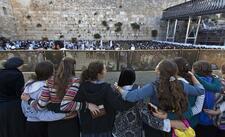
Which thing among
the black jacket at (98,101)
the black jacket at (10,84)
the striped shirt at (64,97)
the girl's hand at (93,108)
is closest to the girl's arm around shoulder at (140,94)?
the black jacket at (98,101)

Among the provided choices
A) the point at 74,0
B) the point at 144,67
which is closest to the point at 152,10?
the point at 74,0

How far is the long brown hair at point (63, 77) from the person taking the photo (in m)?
2.67

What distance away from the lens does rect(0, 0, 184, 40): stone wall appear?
22.5 metres

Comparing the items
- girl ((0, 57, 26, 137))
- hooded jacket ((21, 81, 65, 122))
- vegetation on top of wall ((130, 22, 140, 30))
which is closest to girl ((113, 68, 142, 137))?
hooded jacket ((21, 81, 65, 122))

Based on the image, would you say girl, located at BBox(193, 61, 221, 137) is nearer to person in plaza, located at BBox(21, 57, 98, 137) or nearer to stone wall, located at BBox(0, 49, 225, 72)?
person in plaza, located at BBox(21, 57, 98, 137)

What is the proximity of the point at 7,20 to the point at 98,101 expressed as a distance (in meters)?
20.5

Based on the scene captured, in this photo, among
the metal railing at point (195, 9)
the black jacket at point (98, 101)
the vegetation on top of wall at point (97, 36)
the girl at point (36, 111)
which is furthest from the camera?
the vegetation on top of wall at point (97, 36)

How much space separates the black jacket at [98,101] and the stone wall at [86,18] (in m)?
21.0

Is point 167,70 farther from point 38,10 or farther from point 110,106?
point 38,10

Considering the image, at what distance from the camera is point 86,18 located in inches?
920

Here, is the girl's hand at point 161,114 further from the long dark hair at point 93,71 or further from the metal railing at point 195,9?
the metal railing at point 195,9

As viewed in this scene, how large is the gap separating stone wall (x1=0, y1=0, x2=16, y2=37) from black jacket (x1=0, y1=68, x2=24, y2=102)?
59.9 feet

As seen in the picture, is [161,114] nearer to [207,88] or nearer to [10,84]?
[207,88]

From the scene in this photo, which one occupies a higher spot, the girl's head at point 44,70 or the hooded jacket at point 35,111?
the girl's head at point 44,70
